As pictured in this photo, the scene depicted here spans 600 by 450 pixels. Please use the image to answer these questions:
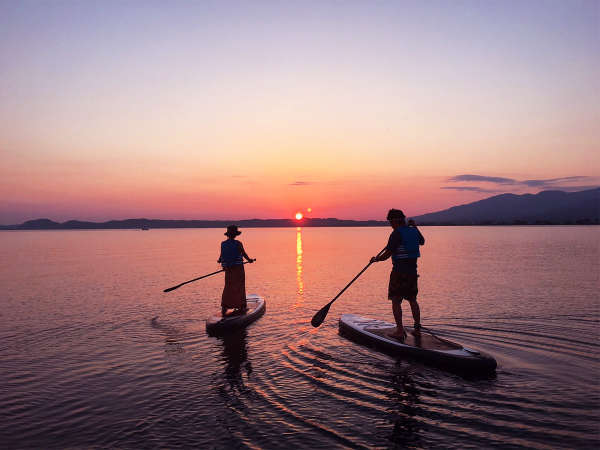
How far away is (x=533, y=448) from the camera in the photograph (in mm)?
6070

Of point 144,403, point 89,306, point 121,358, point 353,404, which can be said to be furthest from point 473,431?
point 89,306

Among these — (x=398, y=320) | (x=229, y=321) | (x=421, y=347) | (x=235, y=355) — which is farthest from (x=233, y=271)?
(x=421, y=347)

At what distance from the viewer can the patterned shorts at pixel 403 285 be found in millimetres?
10523

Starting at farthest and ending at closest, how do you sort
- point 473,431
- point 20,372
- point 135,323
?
point 135,323
point 20,372
point 473,431

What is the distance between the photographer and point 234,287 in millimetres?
14273

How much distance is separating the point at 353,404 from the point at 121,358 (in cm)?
641

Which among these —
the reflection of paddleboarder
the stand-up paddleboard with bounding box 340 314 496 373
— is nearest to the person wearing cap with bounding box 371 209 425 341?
the stand-up paddleboard with bounding box 340 314 496 373

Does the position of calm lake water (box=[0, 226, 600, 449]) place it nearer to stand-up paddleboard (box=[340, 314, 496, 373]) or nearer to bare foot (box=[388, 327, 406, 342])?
stand-up paddleboard (box=[340, 314, 496, 373])

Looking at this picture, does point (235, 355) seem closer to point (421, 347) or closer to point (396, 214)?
point (421, 347)

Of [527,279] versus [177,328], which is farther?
[527,279]

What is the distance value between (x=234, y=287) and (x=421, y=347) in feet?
22.0

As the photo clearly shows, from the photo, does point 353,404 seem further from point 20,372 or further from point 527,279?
point 527,279

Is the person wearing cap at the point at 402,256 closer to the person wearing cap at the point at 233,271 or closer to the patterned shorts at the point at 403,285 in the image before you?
the patterned shorts at the point at 403,285

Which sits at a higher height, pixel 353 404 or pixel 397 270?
pixel 397 270
